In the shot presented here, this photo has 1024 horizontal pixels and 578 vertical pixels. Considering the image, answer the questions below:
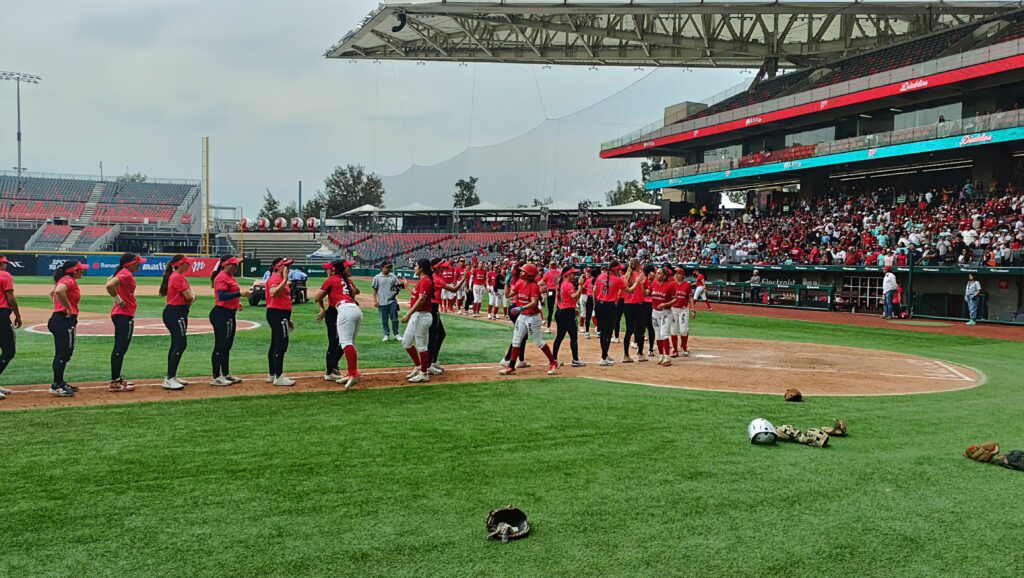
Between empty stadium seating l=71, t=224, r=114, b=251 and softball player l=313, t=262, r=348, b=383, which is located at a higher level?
empty stadium seating l=71, t=224, r=114, b=251

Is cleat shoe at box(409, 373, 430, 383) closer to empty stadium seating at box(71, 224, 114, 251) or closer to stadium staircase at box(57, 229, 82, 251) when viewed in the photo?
empty stadium seating at box(71, 224, 114, 251)

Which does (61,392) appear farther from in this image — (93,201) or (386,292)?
(93,201)

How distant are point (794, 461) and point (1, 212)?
79.3m

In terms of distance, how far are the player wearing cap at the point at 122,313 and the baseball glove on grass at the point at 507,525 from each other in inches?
282

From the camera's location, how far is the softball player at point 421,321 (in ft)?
35.8

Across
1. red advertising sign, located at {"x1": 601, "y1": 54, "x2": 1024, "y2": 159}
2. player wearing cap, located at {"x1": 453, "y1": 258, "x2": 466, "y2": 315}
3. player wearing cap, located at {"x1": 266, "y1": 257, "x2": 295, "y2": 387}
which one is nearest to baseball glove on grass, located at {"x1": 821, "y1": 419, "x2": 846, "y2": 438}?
player wearing cap, located at {"x1": 266, "y1": 257, "x2": 295, "y2": 387}

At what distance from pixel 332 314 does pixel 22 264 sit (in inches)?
1847

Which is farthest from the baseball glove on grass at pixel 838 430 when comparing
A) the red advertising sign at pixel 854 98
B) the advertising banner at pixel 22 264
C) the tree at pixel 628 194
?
the tree at pixel 628 194

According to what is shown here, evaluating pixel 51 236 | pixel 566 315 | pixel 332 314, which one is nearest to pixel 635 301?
pixel 566 315

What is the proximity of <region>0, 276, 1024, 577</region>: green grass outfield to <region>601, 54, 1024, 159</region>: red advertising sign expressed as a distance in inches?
1038

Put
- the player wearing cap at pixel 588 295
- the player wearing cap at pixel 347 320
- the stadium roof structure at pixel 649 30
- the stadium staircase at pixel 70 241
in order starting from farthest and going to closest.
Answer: the stadium staircase at pixel 70 241
the stadium roof structure at pixel 649 30
the player wearing cap at pixel 588 295
the player wearing cap at pixel 347 320

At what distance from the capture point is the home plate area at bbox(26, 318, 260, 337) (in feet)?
55.8

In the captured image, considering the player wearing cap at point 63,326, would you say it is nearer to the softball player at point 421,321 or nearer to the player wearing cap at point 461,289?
the softball player at point 421,321

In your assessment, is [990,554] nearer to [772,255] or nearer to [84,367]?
[84,367]
